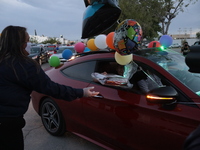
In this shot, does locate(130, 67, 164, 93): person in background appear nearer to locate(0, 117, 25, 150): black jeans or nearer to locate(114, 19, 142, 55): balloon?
locate(114, 19, 142, 55): balloon

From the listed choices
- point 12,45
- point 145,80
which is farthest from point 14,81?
point 145,80

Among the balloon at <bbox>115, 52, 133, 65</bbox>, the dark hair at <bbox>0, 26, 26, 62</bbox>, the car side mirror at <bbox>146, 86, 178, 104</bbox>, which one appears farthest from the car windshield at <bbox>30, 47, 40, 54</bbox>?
the car side mirror at <bbox>146, 86, 178, 104</bbox>

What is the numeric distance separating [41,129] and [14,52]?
95.9 inches

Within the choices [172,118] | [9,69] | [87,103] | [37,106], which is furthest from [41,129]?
[172,118]

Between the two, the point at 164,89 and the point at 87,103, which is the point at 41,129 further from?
the point at 164,89

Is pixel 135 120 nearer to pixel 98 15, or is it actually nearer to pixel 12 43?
pixel 12 43

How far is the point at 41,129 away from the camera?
3.71m

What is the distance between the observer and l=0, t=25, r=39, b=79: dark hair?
1.67m

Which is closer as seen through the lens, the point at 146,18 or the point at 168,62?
the point at 168,62

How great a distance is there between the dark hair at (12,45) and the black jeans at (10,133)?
547 millimetres

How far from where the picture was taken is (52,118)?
3367 mm

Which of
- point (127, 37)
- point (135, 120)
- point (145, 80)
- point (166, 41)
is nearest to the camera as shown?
point (135, 120)

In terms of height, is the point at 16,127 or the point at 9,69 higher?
the point at 9,69

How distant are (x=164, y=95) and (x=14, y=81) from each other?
1408 millimetres
